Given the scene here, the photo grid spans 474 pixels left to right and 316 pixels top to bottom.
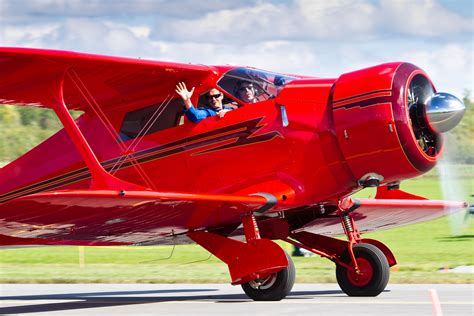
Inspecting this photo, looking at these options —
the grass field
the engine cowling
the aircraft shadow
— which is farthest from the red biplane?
the grass field

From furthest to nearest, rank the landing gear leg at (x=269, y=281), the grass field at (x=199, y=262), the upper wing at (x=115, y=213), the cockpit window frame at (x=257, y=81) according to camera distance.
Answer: the grass field at (x=199, y=262) < the cockpit window frame at (x=257, y=81) < the landing gear leg at (x=269, y=281) < the upper wing at (x=115, y=213)

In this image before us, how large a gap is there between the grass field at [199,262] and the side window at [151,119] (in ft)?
6.45

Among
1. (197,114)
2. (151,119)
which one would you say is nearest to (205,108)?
(197,114)

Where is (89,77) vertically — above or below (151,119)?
above

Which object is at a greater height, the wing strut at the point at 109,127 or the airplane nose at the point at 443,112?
the wing strut at the point at 109,127

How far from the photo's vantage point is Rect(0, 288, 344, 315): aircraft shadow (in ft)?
42.0

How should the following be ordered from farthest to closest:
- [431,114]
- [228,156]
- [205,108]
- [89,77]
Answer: [89,77] < [205,108] < [228,156] < [431,114]

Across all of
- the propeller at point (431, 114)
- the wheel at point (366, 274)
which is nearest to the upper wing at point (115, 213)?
the wheel at point (366, 274)

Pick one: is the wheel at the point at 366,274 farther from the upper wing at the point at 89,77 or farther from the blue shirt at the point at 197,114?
the upper wing at the point at 89,77

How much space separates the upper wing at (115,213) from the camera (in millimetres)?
11148

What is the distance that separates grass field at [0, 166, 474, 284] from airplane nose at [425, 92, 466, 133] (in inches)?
67.8

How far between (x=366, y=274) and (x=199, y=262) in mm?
11601

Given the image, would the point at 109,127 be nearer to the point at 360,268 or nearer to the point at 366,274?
the point at 360,268

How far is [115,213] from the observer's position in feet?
39.0
